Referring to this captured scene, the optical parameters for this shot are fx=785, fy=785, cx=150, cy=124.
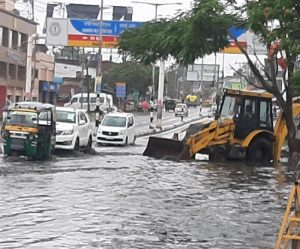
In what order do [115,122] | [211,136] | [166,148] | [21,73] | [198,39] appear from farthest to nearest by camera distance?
1. [21,73]
2. [115,122]
3. [166,148]
4. [211,136]
5. [198,39]

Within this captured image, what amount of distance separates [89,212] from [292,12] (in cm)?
497

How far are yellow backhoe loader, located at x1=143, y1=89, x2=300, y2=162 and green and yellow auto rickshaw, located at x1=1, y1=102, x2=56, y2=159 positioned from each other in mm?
5485

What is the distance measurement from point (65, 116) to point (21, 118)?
5.27m

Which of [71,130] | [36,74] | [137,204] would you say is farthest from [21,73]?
[137,204]

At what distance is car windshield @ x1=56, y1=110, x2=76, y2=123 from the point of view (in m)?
29.8

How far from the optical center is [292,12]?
533 inches

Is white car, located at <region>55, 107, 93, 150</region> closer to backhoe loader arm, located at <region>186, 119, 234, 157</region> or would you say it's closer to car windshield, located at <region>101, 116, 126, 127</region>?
backhoe loader arm, located at <region>186, 119, 234, 157</region>

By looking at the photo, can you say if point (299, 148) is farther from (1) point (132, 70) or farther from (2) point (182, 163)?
(1) point (132, 70)

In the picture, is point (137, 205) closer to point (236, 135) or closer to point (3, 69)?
point (236, 135)

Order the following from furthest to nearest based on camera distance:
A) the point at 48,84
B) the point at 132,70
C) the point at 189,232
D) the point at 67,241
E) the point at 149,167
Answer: the point at 132,70 → the point at 48,84 → the point at 149,167 → the point at 189,232 → the point at 67,241

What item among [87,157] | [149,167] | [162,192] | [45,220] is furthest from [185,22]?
[45,220]

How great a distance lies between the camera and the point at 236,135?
28.7m

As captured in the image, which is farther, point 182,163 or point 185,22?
point 182,163

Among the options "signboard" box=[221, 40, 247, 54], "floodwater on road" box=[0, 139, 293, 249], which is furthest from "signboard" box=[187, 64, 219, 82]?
"floodwater on road" box=[0, 139, 293, 249]
